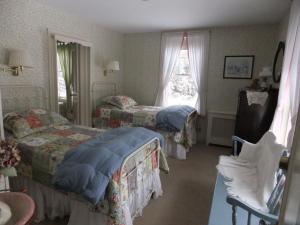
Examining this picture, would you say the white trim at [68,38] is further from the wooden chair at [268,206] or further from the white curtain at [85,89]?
the wooden chair at [268,206]

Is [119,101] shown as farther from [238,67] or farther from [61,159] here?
[238,67]

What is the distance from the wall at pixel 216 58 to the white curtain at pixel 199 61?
13cm

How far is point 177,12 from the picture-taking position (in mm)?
3150

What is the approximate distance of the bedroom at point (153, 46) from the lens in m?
2.56

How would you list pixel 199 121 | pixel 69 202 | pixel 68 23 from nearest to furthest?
pixel 69 202
pixel 68 23
pixel 199 121

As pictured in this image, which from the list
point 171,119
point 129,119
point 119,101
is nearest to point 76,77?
point 119,101

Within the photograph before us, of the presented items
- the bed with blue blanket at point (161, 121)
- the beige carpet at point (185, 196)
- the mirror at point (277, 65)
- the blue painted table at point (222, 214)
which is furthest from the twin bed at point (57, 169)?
the mirror at point (277, 65)

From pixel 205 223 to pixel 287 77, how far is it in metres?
1.87

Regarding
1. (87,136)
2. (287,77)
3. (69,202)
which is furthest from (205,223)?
(287,77)

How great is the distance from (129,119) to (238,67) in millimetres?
2416

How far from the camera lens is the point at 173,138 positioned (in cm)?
344

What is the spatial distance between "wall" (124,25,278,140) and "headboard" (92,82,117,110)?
49cm

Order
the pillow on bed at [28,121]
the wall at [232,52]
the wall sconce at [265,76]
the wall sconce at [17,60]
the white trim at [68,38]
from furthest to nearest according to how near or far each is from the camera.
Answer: the wall at [232,52] → the wall sconce at [265,76] → the white trim at [68,38] → the wall sconce at [17,60] → the pillow on bed at [28,121]

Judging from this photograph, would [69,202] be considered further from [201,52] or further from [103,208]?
[201,52]
